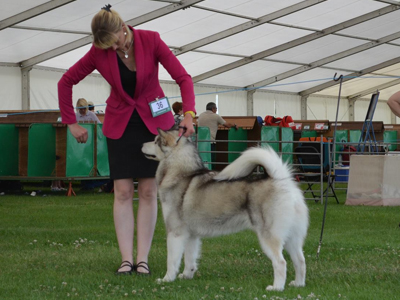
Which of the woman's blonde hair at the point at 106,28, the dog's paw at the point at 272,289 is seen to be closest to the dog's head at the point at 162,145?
the woman's blonde hair at the point at 106,28

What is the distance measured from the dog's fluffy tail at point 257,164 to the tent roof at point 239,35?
11768mm

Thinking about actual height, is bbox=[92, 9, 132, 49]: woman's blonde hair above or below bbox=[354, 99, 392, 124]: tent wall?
below

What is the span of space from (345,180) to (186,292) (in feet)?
37.5

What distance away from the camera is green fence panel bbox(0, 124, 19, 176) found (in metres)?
12.2

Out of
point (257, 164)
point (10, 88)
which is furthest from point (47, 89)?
point (257, 164)

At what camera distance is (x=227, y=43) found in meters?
24.8

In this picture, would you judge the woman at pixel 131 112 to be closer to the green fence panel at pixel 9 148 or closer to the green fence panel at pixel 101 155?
the green fence panel at pixel 101 155

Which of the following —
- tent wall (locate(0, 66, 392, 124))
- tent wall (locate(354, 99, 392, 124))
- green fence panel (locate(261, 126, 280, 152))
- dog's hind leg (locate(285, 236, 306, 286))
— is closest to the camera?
dog's hind leg (locate(285, 236, 306, 286))

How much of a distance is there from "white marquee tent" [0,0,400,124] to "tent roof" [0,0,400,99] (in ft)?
0.11

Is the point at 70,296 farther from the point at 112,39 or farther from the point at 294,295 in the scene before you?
the point at 112,39

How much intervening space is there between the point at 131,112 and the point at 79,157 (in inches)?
294

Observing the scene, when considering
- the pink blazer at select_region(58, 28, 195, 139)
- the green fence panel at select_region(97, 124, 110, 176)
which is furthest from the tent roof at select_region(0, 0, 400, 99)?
the pink blazer at select_region(58, 28, 195, 139)

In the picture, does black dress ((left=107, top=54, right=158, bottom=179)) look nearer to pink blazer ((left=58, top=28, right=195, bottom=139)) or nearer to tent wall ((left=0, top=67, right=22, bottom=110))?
pink blazer ((left=58, top=28, right=195, bottom=139))

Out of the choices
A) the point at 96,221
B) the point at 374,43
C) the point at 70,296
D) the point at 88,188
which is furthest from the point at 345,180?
the point at 374,43
